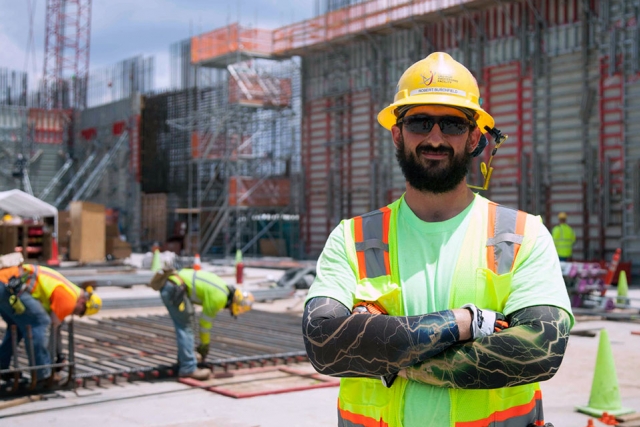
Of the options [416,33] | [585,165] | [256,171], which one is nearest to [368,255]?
[585,165]

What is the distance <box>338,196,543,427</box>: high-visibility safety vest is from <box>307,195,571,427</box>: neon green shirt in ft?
0.08

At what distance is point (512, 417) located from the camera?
8.14ft

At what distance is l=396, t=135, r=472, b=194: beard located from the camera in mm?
2650

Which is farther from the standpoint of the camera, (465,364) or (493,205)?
(493,205)

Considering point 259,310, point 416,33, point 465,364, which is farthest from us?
point 416,33

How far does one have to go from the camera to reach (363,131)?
31141 millimetres

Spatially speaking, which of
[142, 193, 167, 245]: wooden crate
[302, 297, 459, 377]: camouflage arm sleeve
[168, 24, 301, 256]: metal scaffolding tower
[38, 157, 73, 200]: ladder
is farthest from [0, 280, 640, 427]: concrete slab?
[38, 157, 73, 200]: ladder

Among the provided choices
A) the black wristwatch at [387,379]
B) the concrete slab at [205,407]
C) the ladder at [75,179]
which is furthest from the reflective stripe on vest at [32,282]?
the ladder at [75,179]

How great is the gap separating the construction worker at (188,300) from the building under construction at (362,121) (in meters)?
15.6

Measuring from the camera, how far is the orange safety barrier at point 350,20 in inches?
1115

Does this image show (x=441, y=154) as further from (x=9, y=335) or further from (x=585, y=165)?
(x=585, y=165)

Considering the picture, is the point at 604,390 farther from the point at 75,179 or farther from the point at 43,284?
the point at 75,179

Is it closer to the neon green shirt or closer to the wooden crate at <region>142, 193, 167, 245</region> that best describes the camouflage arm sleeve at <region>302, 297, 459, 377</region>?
the neon green shirt

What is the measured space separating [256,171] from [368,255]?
1321 inches
